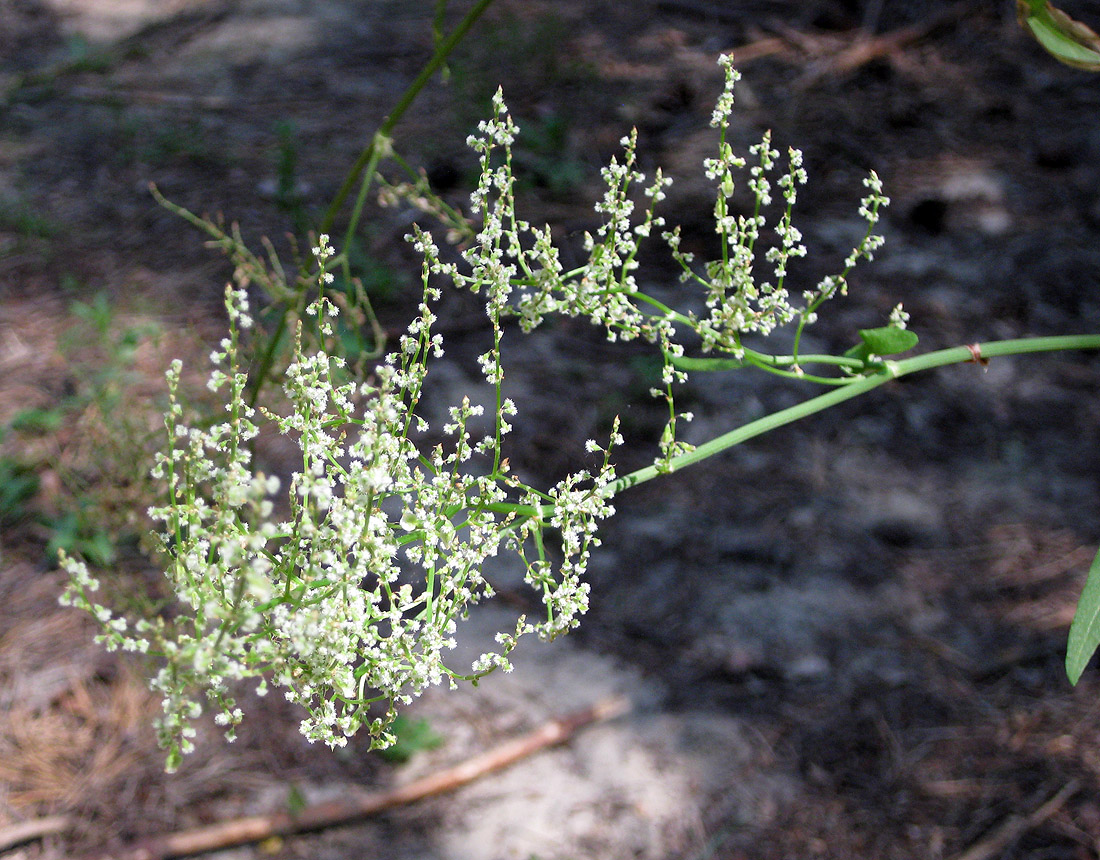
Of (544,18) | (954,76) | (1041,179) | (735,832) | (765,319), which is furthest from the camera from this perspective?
(544,18)

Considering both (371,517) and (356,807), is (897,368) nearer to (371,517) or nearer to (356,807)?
(371,517)

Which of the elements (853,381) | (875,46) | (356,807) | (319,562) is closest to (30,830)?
(356,807)

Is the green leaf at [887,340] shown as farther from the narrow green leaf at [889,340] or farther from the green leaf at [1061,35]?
the green leaf at [1061,35]

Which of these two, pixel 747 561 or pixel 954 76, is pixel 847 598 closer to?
pixel 747 561

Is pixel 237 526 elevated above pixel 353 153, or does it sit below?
above

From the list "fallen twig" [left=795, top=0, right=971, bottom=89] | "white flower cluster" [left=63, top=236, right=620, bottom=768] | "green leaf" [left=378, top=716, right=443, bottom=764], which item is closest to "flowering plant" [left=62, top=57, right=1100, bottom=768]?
"white flower cluster" [left=63, top=236, right=620, bottom=768]

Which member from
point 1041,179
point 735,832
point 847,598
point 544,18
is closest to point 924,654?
point 847,598

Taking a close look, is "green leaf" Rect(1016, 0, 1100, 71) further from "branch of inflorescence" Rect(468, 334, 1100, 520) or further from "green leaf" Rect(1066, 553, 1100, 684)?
"green leaf" Rect(1066, 553, 1100, 684)
